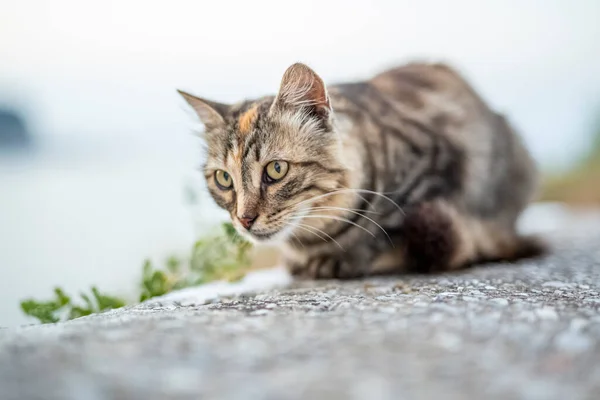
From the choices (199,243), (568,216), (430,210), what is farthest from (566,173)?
(199,243)

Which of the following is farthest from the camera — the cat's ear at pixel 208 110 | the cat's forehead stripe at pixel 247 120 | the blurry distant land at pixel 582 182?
the blurry distant land at pixel 582 182

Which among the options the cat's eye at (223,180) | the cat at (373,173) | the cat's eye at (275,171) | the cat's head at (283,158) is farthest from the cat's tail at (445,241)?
the cat's eye at (223,180)

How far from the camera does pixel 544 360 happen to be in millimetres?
872

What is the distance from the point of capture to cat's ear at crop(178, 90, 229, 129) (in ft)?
6.00

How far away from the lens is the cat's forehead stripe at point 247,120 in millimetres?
1722

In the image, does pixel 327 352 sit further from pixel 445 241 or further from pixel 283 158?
pixel 445 241

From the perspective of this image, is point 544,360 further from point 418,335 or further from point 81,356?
point 81,356

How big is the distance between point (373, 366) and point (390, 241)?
112cm

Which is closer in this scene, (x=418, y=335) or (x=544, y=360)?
(x=544, y=360)

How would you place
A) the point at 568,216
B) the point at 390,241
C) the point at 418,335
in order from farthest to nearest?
the point at 568,216, the point at 390,241, the point at 418,335

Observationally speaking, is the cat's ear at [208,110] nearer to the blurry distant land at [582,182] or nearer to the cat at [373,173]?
the cat at [373,173]

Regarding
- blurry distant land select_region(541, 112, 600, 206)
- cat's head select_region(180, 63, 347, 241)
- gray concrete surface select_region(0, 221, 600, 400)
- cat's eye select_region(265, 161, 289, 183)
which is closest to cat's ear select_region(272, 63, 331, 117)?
cat's head select_region(180, 63, 347, 241)

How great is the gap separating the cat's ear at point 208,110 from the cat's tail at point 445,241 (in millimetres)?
739

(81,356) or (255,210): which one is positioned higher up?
(255,210)
